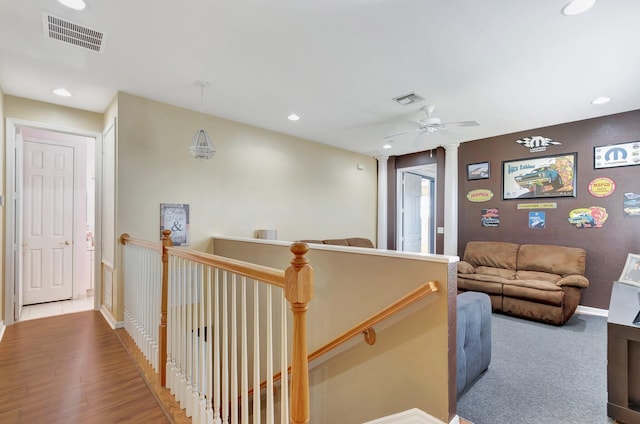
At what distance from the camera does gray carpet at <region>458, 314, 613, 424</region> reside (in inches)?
83.8

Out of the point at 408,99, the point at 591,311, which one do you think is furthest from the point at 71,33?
the point at 591,311

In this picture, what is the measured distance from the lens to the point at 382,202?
6.74m

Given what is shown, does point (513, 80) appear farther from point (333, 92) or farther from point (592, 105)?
point (333, 92)

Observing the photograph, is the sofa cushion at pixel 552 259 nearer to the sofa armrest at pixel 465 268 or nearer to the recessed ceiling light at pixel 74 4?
the sofa armrest at pixel 465 268

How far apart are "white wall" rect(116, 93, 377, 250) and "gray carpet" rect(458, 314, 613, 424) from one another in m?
3.29

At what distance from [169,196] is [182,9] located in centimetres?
223

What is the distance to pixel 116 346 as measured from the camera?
2.93 m

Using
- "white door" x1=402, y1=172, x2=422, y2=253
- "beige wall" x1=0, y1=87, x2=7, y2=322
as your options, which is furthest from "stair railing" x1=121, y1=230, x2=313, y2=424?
"white door" x1=402, y1=172, x2=422, y2=253

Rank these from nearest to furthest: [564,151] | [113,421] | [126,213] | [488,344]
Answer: [113,421], [488,344], [126,213], [564,151]

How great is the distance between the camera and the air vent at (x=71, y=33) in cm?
222

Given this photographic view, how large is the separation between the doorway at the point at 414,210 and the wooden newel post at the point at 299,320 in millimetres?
5741

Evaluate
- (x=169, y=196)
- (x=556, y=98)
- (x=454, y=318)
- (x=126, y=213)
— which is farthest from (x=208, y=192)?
(x=556, y=98)

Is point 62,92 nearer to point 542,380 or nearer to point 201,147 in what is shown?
point 201,147

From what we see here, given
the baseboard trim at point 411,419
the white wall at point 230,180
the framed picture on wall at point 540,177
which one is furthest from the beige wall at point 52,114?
the framed picture on wall at point 540,177
